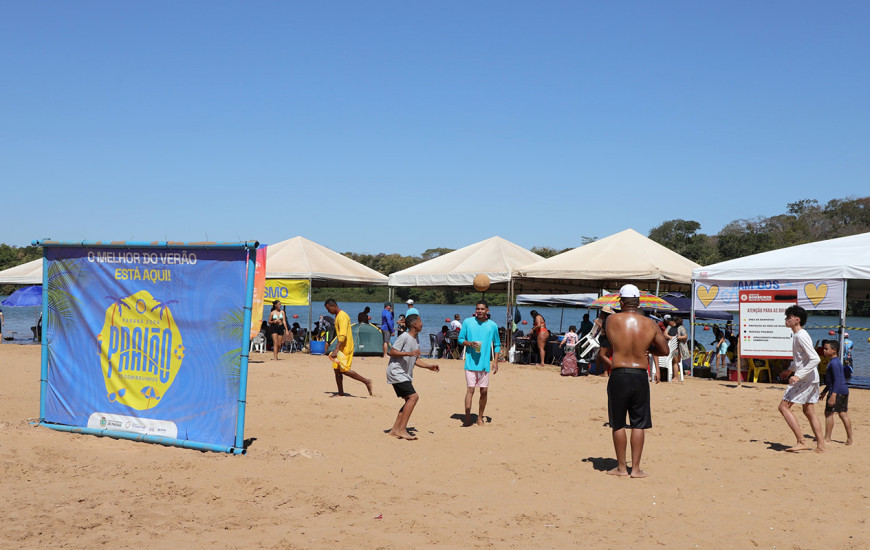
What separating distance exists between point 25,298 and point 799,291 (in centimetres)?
2023

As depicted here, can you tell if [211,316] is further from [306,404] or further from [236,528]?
[306,404]

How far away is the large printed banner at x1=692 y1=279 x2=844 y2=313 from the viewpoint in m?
14.2

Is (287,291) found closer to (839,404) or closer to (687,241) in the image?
(839,404)

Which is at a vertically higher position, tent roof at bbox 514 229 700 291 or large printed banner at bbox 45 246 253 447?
tent roof at bbox 514 229 700 291

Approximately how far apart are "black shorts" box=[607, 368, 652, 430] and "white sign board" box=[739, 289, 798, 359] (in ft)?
27.2

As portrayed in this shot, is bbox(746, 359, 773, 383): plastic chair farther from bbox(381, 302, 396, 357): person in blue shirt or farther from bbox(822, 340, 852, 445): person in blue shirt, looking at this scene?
bbox(381, 302, 396, 357): person in blue shirt

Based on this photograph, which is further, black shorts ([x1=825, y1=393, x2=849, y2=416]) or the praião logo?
black shorts ([x1=825, y1=393, x2=849, y2=416])

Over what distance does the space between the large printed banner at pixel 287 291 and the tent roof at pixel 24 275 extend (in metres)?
7.55

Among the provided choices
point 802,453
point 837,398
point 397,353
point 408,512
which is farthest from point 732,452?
point 408,512

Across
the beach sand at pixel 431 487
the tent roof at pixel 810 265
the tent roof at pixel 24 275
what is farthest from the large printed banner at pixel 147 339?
the tent roof at pixel 24 275

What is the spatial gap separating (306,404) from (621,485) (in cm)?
519

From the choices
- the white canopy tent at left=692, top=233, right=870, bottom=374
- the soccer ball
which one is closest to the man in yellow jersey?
the white canopy tent at left=692, top=233, right=870, bottom=374

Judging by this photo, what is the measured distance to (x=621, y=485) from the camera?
6.31 meters

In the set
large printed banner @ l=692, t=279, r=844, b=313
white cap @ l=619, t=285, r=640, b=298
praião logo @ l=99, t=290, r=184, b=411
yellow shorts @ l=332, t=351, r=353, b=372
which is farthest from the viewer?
large printed banner @ l=692, t=279, r=844, b=313
